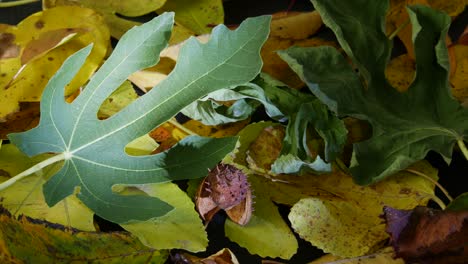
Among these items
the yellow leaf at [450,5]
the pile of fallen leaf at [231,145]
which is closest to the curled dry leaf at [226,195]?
the pile of fallen leaf at [231,145]

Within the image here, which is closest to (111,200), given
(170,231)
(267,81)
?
(170,231)

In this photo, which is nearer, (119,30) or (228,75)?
(228,75)

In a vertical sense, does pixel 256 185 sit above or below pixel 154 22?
below

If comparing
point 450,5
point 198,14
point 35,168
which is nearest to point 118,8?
point 198,14

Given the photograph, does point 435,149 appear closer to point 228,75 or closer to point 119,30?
point 228,75

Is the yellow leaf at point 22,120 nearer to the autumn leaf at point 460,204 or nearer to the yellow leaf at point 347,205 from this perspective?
the yellow leaf at point 347,205

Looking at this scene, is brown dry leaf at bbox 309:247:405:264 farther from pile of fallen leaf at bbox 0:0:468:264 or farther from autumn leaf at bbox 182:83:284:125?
autumn leaf at bbox 182:83:284:125

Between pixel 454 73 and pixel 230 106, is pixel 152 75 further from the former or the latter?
pixel 454 73
